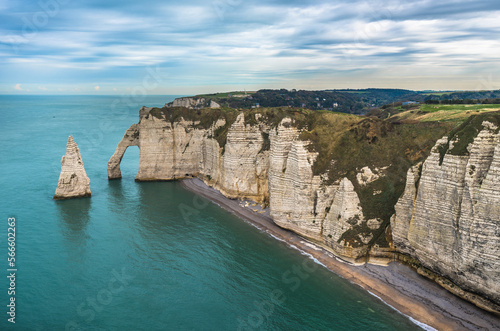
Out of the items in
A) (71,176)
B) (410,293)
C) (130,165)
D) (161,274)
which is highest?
(71,176)

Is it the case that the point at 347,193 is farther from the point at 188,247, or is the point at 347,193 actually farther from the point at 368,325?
the point at 188,247

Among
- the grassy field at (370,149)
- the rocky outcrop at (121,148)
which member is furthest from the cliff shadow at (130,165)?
the grassy field at (370,149)

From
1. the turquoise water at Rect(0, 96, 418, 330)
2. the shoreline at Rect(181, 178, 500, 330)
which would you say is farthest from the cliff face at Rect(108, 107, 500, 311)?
the turquoise water at Rect(0, 96, 418, 330)

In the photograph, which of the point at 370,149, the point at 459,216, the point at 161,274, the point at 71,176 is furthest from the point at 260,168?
the point at 71,176

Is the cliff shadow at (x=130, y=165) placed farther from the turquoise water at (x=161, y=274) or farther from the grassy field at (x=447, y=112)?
the grassy field at (x=447, y=112)

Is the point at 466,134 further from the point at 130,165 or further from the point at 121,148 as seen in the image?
the point at 130,165
